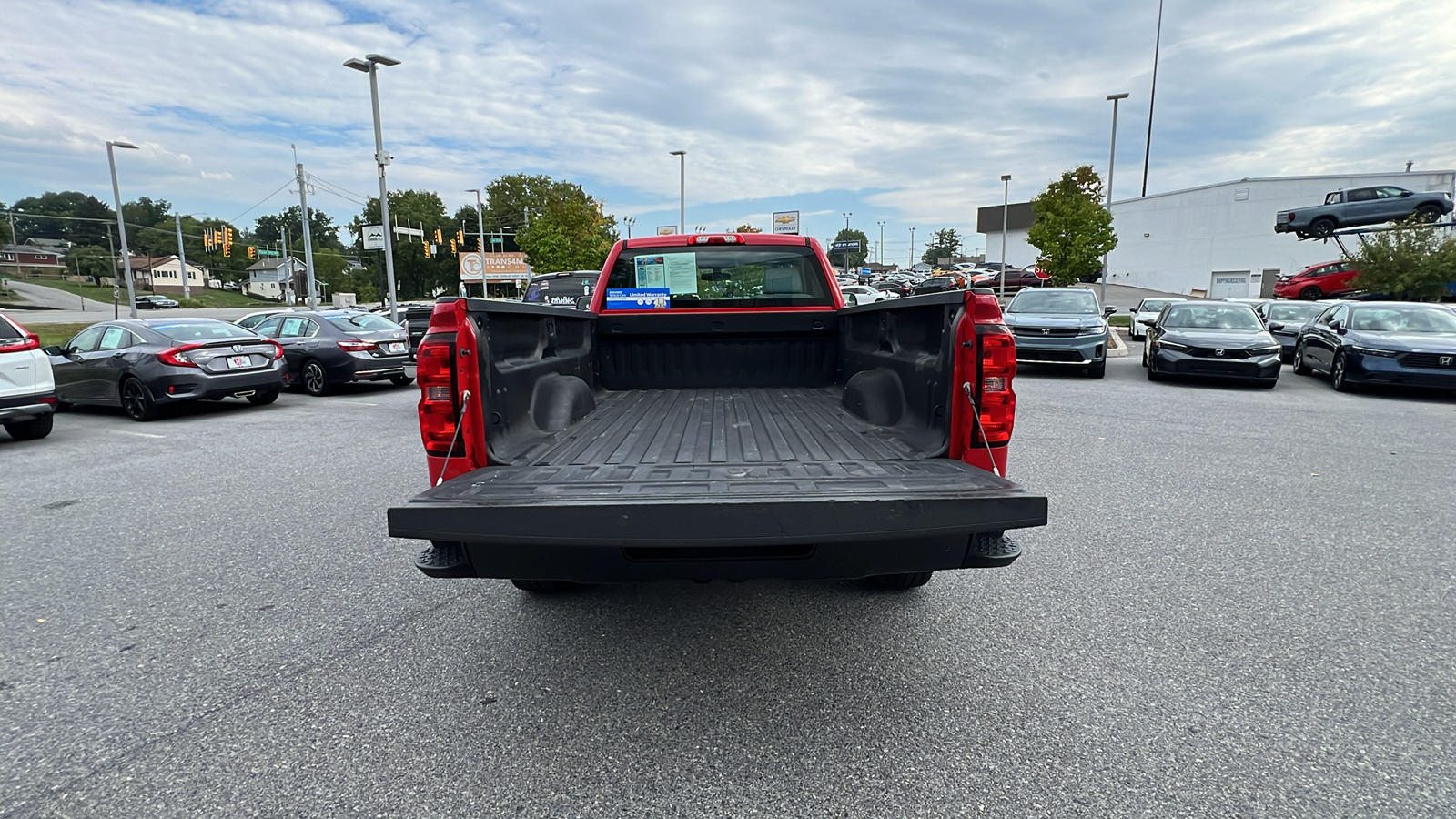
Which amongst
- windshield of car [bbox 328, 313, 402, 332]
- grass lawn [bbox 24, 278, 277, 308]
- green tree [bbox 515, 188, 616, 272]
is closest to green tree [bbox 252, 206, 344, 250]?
grass lawn [bbox 24, 278, 277, 308]

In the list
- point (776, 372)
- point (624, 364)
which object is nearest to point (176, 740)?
point (624, 364)

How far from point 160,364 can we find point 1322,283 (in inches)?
1498

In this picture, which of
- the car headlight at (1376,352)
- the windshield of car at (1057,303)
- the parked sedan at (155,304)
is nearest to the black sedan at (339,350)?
the windshield of car at (1057,303)

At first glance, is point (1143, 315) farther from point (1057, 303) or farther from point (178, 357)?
point (178, 357)

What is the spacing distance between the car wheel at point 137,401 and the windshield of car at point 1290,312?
2131 centimetres

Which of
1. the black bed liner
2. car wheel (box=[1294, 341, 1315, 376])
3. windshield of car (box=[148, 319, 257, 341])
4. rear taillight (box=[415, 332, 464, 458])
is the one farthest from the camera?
car wheel (box=[1294, 341, 1315, 376])

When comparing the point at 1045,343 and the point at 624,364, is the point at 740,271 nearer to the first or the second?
the point at 624,364

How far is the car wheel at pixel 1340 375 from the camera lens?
1123 centimetres

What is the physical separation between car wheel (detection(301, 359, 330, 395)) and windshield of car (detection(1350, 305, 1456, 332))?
54.5 feet

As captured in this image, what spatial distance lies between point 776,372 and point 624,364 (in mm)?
1048

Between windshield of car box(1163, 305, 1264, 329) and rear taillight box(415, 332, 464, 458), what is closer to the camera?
rear taillight box(415, 332, 464, 458)

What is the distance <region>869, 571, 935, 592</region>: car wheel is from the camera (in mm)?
3596

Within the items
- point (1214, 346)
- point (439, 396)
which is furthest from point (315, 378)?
point (1214, 346)

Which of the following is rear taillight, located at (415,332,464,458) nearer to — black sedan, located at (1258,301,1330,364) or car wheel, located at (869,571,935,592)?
car wheel, located at (869,571,935,592)
